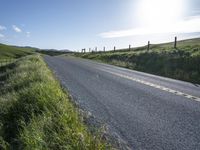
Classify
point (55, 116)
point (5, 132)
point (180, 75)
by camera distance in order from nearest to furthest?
point (55, 116) → point (5, 132) → point (180, 75)

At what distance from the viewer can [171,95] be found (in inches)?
392

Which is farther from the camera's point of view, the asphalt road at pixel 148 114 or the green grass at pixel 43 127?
the asphalt road at pixel 148 114

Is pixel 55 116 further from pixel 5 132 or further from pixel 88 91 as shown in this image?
pixel 88 91

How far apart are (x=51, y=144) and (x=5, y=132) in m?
2.42

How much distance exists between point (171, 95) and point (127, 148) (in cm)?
547

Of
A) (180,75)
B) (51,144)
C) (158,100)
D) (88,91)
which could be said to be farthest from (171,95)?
(180,75)

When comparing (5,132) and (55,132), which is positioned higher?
(55,132)

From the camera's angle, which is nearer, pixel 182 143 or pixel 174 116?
pixel 182 143

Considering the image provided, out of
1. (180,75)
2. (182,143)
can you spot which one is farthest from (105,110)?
(180,75)

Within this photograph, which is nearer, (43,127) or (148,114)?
(43,127)

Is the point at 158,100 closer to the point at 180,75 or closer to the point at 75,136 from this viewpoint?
the point at 75,136

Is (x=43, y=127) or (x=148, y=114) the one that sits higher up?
(x=43, y=127)

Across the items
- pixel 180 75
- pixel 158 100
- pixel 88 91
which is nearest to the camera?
pixel 158 100

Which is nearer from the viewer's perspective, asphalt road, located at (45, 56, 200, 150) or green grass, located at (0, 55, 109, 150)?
green grass, located at (0, 55, 109, 150)
